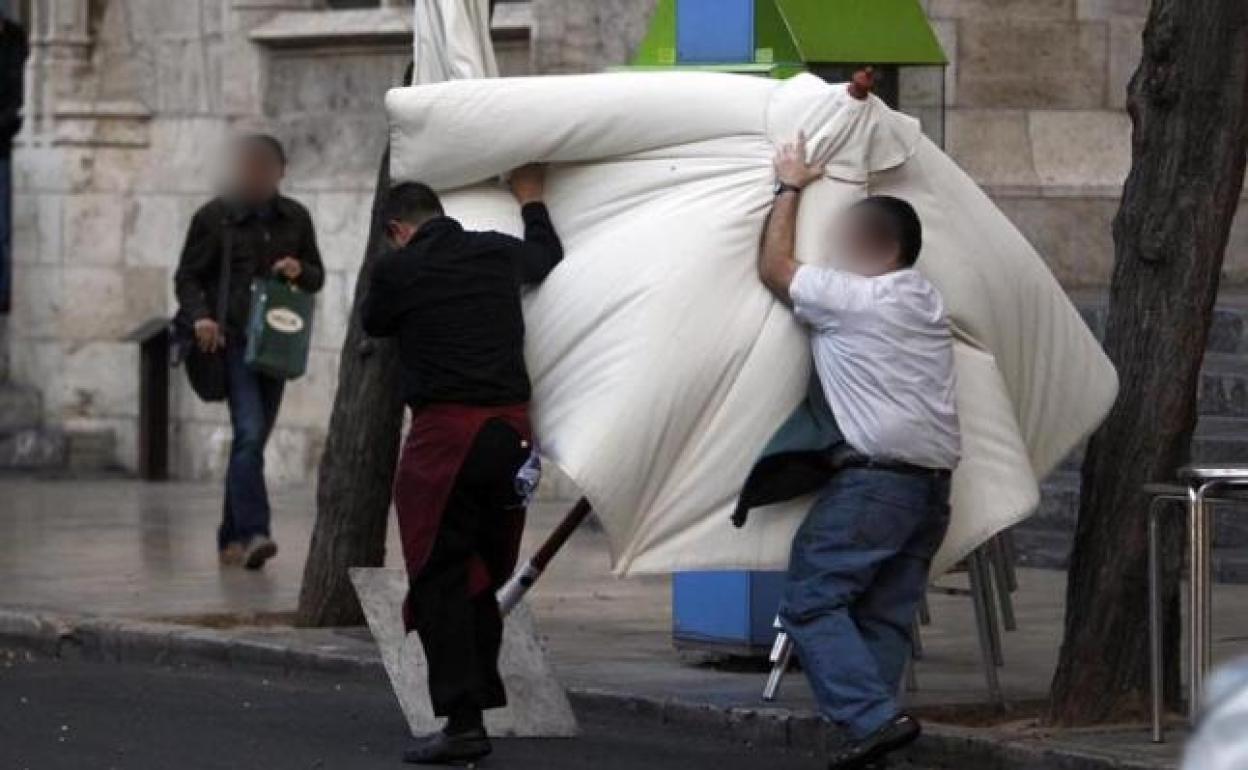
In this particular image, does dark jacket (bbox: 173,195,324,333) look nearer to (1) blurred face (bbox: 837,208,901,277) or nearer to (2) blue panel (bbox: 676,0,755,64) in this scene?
(2) blue panel (bbox: 676,0,755,64)

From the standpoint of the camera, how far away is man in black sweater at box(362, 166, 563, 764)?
30.3 feet

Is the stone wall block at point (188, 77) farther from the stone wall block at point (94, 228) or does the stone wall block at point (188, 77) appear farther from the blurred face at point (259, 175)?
the blurred face at point (259, 175)

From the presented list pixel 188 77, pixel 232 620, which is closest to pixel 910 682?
pixel 232 620

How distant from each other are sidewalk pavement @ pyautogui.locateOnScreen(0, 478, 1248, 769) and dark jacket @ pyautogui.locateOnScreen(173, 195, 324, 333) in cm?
116

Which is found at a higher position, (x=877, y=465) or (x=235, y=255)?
(x=877, y=465)

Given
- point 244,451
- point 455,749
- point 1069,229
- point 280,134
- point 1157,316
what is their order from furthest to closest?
point 280,134, point 1069,229, point 244,451, point 1157,316, point 455,749

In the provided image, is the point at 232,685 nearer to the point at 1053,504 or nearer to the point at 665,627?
the point at 665,627

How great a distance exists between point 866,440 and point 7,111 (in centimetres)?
1293

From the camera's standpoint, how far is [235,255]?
591 inches

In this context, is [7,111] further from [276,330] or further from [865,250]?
[865,250]

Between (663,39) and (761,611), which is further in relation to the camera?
(663,39)

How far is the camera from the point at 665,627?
12547mm

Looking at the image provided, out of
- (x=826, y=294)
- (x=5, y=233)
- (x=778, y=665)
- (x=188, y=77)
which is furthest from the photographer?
(x=5, y=233)

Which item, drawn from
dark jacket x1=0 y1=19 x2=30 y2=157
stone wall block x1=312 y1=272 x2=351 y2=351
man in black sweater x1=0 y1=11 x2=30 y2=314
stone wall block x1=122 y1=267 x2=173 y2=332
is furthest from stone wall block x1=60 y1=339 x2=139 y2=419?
stone wall block x1=312 y1=272 x2=351 y2=351
